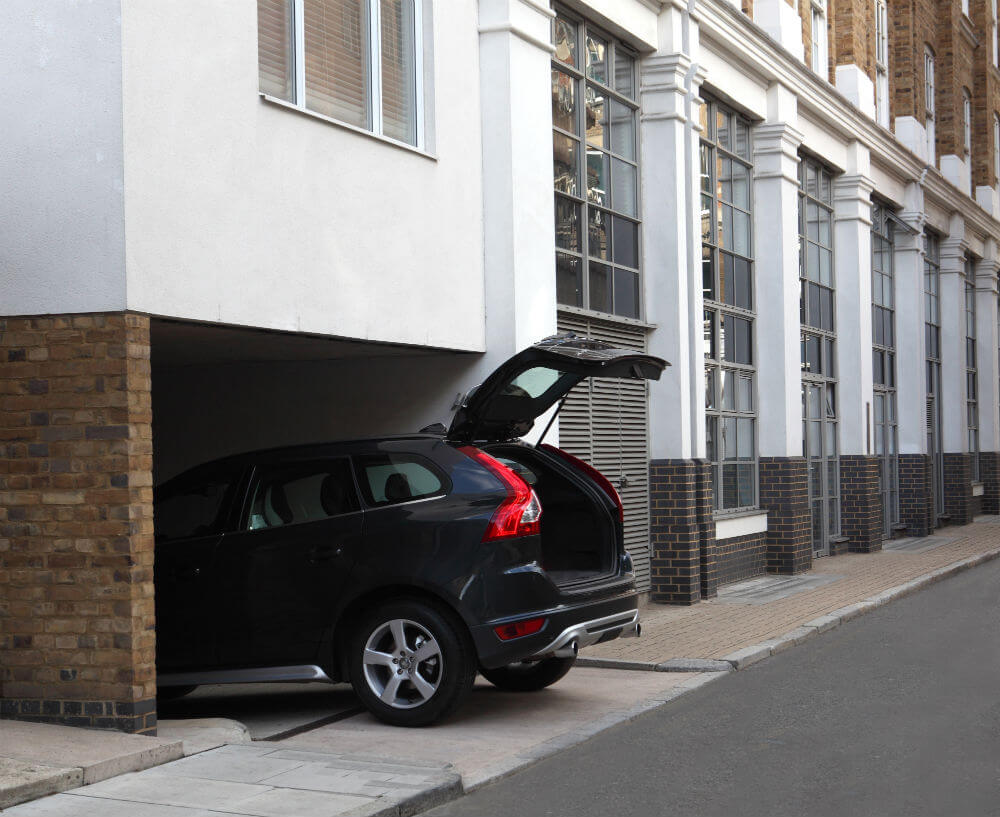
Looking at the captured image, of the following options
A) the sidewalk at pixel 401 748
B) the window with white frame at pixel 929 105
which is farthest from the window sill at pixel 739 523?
the window with white frame at pixel 929 105

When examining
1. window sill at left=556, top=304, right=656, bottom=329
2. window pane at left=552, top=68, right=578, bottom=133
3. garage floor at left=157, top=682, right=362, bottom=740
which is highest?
window pane at left=552, top=68, right=578, bottom=133

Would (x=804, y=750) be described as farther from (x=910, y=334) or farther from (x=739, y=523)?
(x=910, y=334)

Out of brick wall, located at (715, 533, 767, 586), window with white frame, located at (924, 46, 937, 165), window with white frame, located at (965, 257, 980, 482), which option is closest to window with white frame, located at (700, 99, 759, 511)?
brick wall, located at (715, 533, 767, 586)

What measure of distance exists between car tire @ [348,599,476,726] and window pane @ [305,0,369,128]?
348 cm

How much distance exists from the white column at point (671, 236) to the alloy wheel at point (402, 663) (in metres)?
6.91

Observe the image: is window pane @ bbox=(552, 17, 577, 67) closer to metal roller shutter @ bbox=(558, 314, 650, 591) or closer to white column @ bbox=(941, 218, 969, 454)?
metal roller shutter @ bbox=(558, 314, 650, 591)

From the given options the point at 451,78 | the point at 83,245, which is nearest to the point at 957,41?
the point at 451,78

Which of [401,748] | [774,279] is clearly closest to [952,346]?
[774,279]

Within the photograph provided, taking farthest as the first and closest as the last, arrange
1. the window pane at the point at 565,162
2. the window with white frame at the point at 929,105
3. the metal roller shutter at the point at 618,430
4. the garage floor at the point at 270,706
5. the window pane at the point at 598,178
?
the window with white frame at the point at 929,105 → the window pane at the point at 598,178 → the metal roller shutter at the point at 618,430 → the window pane at the point at 565,162 → the garage floor at the point at 270,706

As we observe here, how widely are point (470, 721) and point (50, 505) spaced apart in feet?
9.02

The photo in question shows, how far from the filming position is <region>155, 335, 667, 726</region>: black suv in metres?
8.07

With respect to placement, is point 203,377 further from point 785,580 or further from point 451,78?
point 785,580

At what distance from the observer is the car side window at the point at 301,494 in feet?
28.2

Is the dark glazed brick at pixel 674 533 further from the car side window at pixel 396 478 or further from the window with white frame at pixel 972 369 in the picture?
the window with white frame at pixel 972 369
